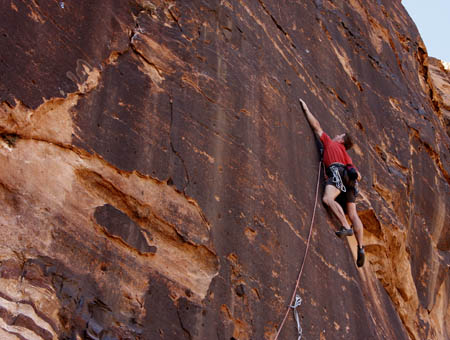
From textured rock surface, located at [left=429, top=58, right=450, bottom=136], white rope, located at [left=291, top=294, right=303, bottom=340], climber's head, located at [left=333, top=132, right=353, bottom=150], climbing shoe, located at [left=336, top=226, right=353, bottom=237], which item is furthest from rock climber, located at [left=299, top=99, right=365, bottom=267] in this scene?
textured rock surface, located at [left=429, top=58, right=450, bottom=136]

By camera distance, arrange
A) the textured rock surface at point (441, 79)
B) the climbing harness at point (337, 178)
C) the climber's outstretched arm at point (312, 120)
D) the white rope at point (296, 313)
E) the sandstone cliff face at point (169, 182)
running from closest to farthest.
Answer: the sandstone cliff face at point (169, 182) → the white rope at point (296, 313) → the climbing harness at point (337, 178) → the climber's outstretched arm at point (312, 120) → the textured rock surface at point (441, 79)

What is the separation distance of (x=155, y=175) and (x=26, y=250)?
146 cm

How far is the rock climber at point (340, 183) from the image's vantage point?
25.1 feet

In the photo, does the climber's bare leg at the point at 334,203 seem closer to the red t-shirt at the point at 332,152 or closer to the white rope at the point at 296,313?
the red t-shirt at the point at 332,152

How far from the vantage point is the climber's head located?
8453mm

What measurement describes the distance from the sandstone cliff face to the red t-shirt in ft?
0.54

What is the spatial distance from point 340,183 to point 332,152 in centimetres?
42

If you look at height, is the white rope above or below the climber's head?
below

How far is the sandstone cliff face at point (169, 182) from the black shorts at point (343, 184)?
287mm

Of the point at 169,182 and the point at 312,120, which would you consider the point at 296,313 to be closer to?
the point at 169,182

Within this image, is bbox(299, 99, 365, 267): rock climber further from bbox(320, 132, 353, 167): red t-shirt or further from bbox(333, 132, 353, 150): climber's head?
bbox(333, 132, 353, 150): climber's head

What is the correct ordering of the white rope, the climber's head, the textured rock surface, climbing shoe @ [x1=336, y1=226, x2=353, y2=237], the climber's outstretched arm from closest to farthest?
the white rope, climbing shoe @ [x1=336, y1=226, x2=353, y2=237], the climber's outstretched arm, the climber's head, the textured rock surface

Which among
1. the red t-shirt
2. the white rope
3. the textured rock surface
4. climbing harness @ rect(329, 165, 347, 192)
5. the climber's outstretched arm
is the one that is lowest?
the white rope

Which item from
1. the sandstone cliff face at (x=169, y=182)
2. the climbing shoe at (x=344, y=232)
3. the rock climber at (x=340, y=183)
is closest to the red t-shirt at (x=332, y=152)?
the rock climber at (x=340, y=183)
